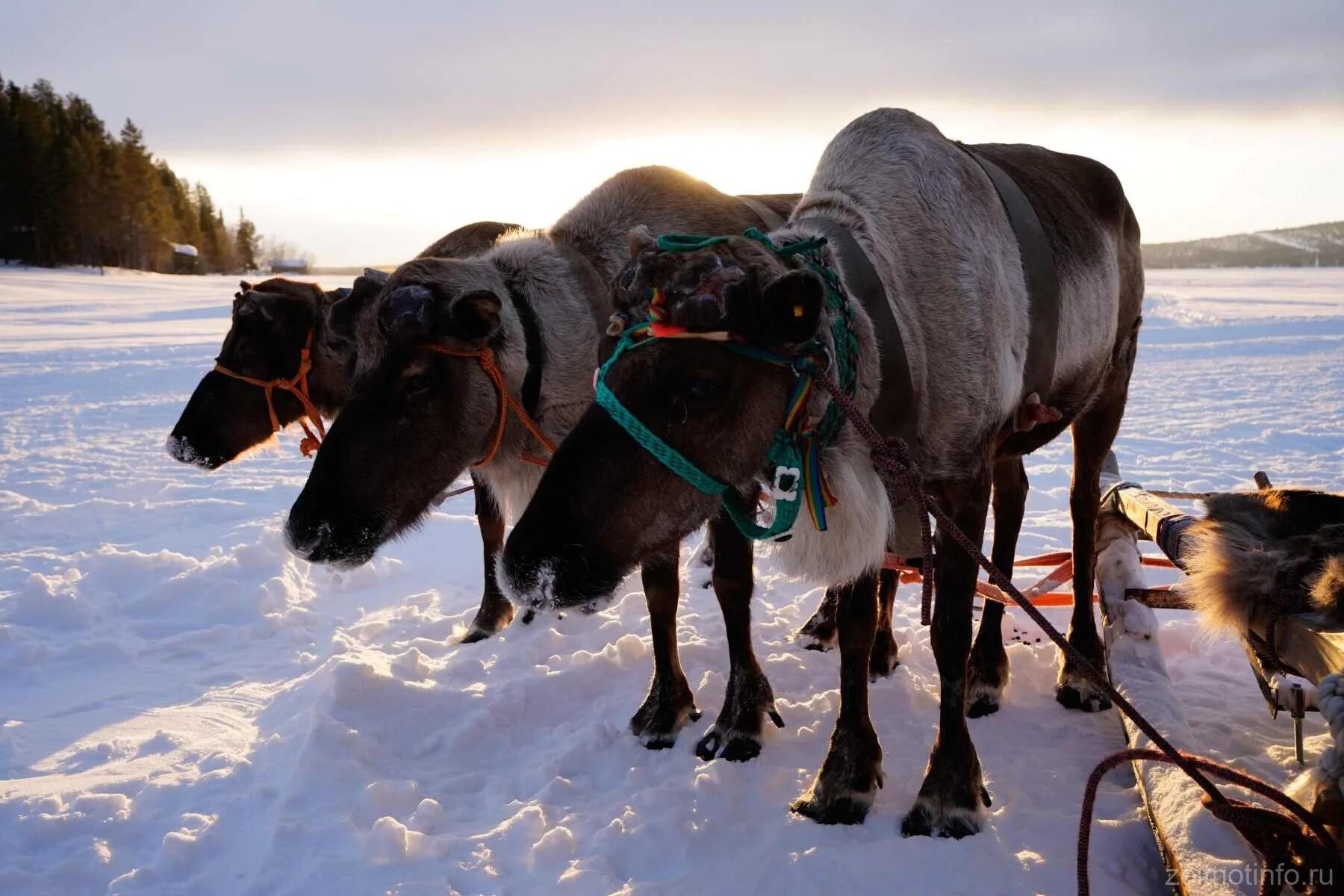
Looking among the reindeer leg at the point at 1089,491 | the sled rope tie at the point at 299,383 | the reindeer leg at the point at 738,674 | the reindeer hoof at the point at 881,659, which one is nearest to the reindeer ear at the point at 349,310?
the sled rope tie at the point at 299,383

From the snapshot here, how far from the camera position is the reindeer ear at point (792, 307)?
7.67ft

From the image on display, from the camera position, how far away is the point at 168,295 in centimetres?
4194

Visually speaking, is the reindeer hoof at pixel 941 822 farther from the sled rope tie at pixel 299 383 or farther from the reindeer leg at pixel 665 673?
the sled rope tie at pixel 299 383

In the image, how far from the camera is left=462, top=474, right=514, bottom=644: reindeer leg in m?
5.05

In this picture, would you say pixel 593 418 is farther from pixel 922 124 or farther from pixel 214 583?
pixel 214 583

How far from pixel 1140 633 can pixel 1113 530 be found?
0.87 m

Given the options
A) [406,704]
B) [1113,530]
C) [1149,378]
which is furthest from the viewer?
[1149,378]

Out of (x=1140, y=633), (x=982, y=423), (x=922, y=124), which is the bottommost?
(x=1140, y=633)

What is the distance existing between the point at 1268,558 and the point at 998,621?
68.7 inches

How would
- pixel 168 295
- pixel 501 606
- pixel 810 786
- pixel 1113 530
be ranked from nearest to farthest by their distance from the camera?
pixel 810 786 → pixel 1113 530 → pixel 501 606 → pixel 168 295

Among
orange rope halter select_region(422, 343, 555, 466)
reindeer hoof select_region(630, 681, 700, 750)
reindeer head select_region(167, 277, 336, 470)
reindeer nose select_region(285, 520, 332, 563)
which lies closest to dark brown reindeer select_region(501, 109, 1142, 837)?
reindeer hoof select_region(630, 681, 700, 750)

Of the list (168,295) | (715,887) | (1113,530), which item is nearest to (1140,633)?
(1113,530)

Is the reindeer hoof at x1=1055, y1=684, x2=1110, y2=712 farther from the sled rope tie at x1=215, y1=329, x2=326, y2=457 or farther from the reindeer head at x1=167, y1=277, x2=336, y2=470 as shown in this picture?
the reindeer head at x1=167, y1=277, x2=336, y2=470

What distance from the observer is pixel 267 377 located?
507 centimetres
